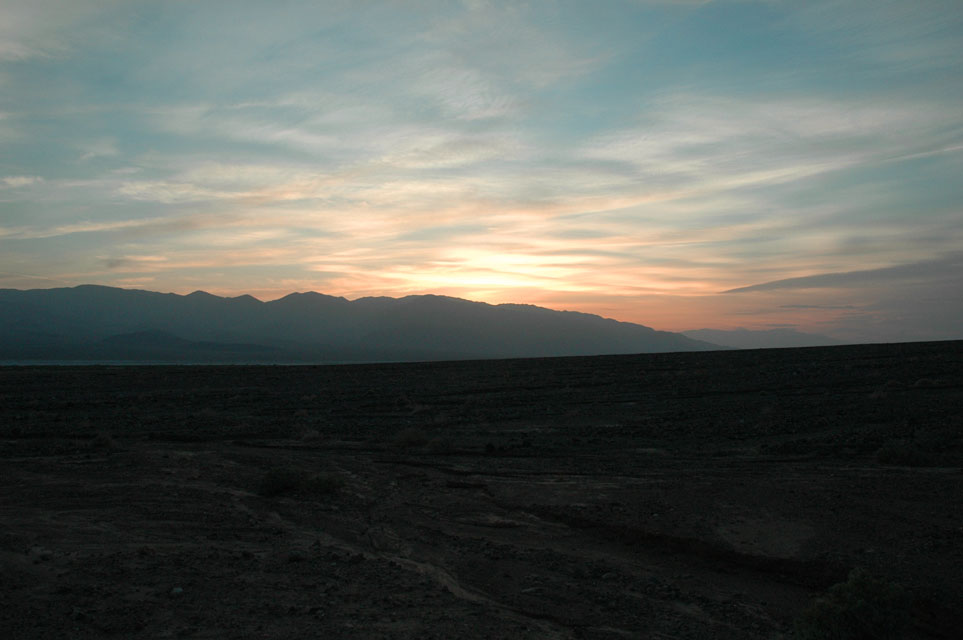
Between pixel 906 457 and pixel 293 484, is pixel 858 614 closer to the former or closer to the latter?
pixel 293 484

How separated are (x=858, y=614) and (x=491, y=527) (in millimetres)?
5729

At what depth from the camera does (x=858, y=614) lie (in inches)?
238

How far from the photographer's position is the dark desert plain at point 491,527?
6617 millimetres

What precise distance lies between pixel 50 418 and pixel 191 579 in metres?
24.1

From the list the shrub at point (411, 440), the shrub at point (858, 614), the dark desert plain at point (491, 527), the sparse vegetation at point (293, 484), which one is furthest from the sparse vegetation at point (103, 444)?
the shrub at point (858, 614)

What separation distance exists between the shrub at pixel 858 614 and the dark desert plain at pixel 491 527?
24mm

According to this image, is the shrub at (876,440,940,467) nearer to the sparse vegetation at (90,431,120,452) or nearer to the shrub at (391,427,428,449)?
the shrub at (391,427,428,449)

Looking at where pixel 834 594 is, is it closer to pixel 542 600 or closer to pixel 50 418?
pixel 542 600

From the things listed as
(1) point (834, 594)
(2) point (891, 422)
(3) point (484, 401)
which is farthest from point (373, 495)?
(3) point (484, 401)

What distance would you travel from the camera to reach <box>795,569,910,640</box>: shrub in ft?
19.8

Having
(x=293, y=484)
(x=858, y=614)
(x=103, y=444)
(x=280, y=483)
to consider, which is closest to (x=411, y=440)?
(x=293, y=484)

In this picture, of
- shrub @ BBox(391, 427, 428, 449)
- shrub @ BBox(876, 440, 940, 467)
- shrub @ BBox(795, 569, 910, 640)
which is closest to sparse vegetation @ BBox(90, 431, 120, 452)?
shrub @ BBox(391, 427, 428, 449)

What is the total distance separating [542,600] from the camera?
24.3 feet

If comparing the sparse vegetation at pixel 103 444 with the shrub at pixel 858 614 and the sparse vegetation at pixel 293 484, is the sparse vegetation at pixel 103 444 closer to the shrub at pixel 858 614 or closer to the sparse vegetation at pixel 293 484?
the sparse vegetation at pixel 293 484
